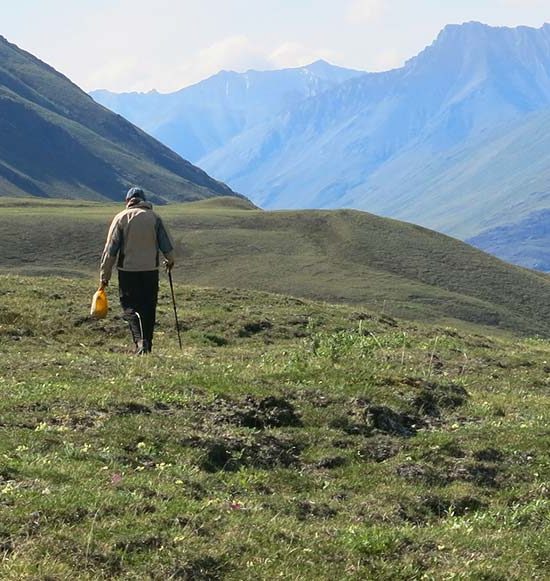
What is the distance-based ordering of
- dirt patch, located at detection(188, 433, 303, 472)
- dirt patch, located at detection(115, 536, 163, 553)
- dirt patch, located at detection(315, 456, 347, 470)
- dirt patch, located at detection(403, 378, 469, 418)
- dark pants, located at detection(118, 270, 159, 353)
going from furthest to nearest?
1. dark pants, located at detection(118, 270, 159, 353)
2. dirt patch, located at detection(403, 378, 469, 418)
3. dirt patch, located at detection(315, 456, 347, 470)
4. dirt patch, located at detection(188, 433, 303, 472)
5. dirt patch, located at detection(115, 536, 163, 553)

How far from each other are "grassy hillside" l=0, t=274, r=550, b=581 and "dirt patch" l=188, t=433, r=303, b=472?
0.09 ft

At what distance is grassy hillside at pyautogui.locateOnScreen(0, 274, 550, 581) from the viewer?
813cm

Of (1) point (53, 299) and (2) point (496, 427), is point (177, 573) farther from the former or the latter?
(1) point (53, 299)

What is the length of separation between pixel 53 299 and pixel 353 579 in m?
21.2

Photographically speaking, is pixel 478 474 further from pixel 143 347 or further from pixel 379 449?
pixel 143 347

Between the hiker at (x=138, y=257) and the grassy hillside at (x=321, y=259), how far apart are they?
74.2 m

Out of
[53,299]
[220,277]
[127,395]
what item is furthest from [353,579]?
[220,277]

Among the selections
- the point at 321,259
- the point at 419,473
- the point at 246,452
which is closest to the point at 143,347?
the point at 246,452

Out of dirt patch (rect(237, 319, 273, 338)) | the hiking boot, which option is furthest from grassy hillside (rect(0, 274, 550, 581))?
dirt patch (rect(237, 319, 273, 338))

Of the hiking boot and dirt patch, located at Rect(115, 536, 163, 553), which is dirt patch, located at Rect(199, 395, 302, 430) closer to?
dirt patch, located at Rect(115, 536, 163, 553)

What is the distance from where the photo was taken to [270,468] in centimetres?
1143

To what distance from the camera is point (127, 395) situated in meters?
13.0

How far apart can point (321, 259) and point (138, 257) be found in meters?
98.8

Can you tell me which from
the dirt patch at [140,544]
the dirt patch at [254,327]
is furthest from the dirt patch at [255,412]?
the dirt patch at [254,327]
